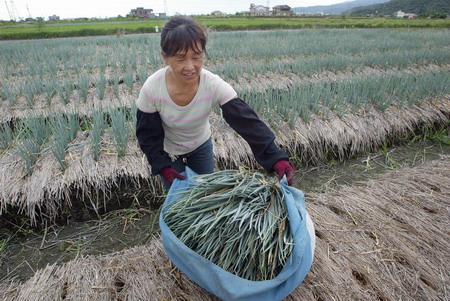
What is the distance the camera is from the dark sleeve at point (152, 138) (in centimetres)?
128

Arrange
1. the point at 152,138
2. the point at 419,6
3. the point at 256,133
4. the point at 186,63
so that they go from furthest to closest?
the point at 419,6 < the point at 152,138 < the point at 256,133 < the point at 186,63

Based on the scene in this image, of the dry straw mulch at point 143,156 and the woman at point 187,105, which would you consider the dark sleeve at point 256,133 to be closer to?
the woman at point 187,105

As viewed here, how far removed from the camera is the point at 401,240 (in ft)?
4.98

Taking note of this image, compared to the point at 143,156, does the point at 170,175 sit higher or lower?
higher

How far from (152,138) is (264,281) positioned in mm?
817

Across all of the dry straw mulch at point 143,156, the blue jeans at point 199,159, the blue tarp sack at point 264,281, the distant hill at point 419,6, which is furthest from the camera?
the distant hill at point 419,6

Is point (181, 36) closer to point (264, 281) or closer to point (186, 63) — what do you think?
point (186, 63)

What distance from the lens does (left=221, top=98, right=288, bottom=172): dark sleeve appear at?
1.19 metres

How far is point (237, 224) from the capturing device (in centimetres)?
104

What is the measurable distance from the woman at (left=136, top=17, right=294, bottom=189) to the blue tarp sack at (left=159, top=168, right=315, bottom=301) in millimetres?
160

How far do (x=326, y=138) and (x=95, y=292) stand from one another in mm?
2341

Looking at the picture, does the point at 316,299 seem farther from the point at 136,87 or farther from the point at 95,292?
the point at 136,87

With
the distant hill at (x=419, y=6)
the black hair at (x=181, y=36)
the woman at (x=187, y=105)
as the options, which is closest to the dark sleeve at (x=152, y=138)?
the woman at (x=187, y=105)

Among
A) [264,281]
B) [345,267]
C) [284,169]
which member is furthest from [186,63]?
[345,267]
